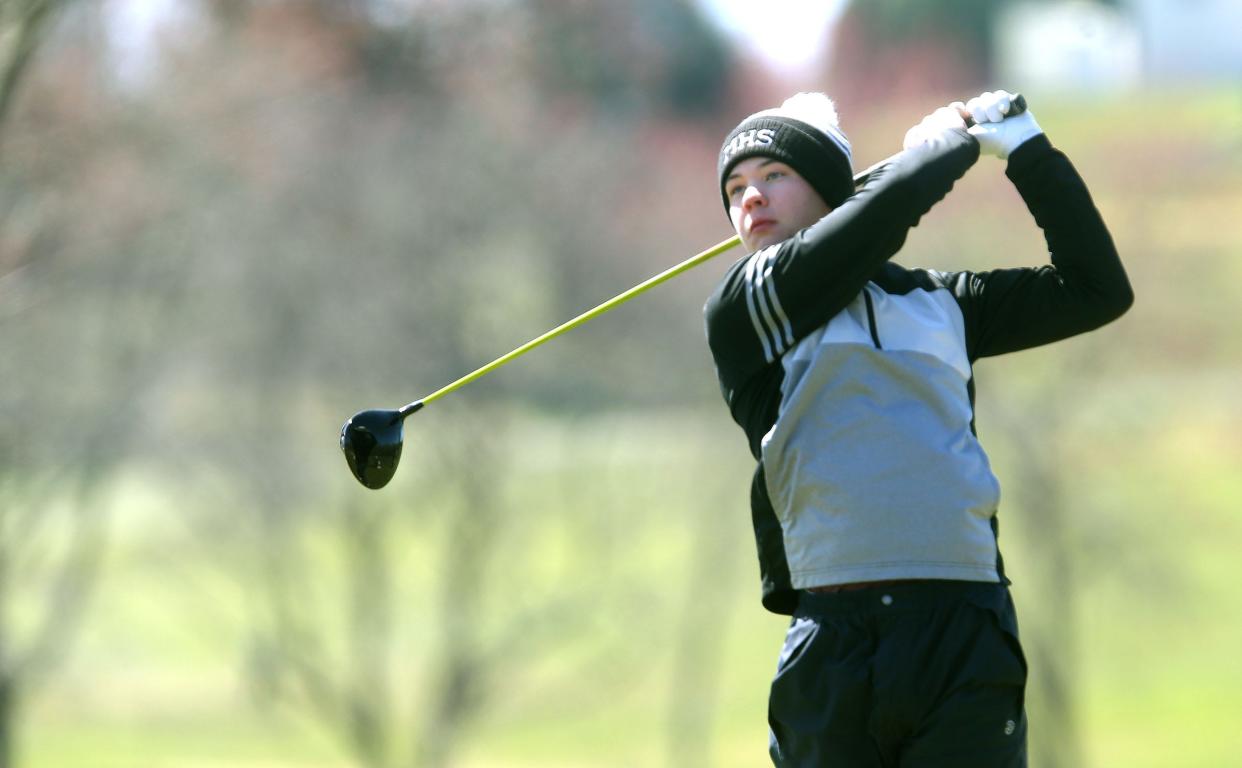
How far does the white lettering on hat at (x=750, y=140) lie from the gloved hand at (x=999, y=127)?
1.10ft

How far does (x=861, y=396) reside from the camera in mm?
2873

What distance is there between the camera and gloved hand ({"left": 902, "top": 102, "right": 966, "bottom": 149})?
3.03m

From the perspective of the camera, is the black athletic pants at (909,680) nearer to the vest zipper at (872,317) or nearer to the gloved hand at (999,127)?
the vest zipper at (872,317)

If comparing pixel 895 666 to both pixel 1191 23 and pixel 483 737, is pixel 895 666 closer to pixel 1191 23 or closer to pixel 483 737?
pixel 483 737

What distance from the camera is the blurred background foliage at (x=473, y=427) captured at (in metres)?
13.4

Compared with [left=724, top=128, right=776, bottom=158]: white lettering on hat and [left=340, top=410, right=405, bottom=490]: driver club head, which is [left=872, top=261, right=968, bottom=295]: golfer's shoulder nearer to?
[left=724, top=128, right=776, bottom=158]: white lettering on hat

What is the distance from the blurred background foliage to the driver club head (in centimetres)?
828

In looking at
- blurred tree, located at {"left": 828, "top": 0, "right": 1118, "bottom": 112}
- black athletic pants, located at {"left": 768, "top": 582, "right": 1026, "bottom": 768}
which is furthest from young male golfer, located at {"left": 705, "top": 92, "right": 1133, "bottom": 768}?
blurred tree, located at {"left": 828, "top": 0, "right": 1118, "bottom": 112}

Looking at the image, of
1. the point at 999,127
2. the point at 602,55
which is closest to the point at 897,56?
the point at 602,55

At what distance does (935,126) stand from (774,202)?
0.29 metres

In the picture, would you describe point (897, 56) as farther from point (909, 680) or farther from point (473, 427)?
point (909, 680)

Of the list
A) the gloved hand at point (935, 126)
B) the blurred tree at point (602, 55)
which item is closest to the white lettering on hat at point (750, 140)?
the gloved hand at point (935, 126)

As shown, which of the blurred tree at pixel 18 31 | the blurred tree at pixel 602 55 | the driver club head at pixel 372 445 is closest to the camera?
the driver club head at pixel 372 445

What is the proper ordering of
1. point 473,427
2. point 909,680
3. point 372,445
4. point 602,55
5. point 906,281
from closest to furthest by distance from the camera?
point 909,680 < point 906,281 < point 372,445 < point 473,427 < point 602,55
